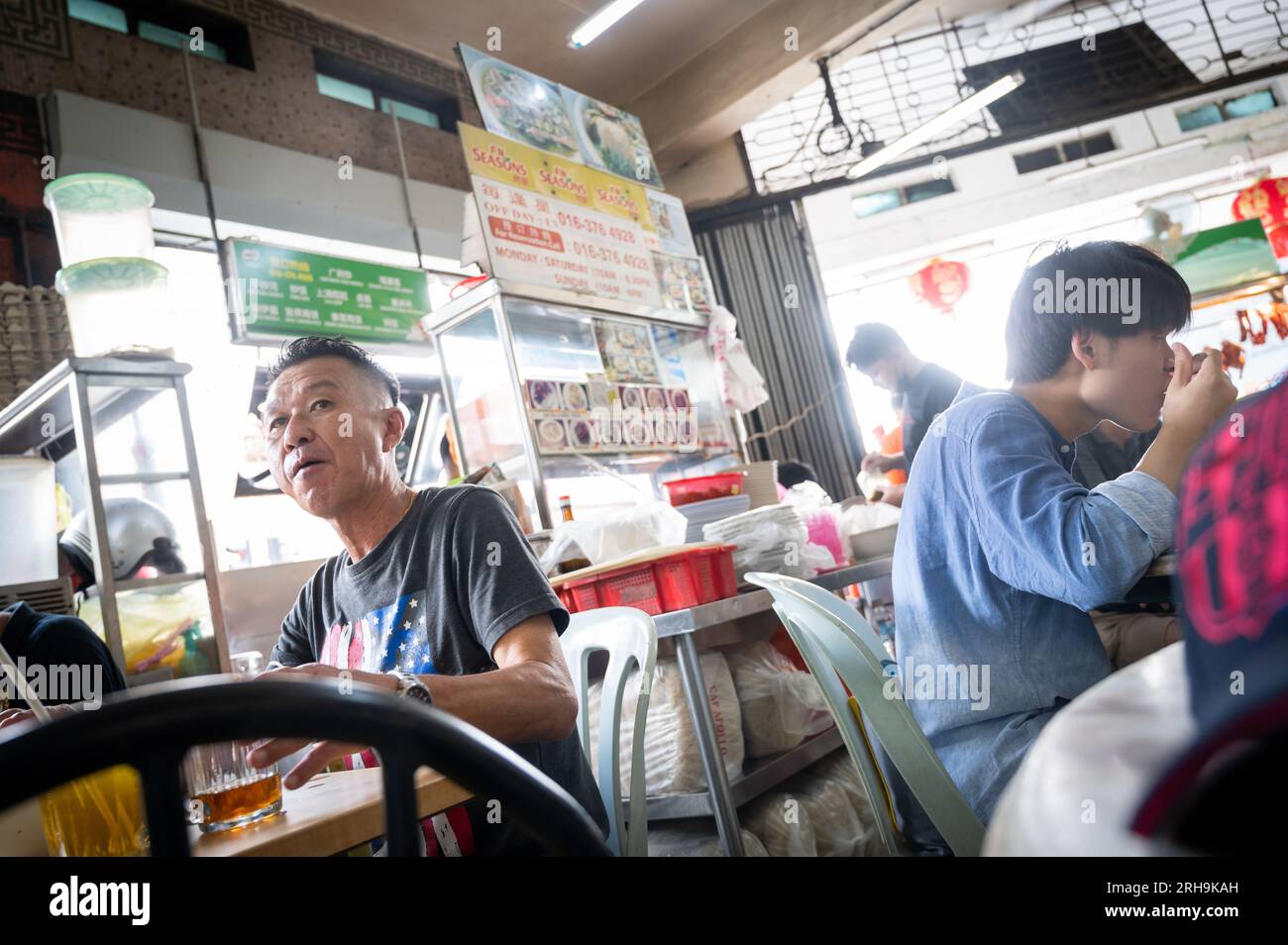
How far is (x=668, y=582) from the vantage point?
2531 millimetres

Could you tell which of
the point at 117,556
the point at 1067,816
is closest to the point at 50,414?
the point at 117,556

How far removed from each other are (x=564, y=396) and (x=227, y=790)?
301 cm

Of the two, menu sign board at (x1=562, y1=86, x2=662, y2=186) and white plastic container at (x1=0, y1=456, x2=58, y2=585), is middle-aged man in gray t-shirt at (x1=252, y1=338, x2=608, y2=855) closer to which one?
white plastic container at (x1=0, y1=456, x2=58, y2=585)

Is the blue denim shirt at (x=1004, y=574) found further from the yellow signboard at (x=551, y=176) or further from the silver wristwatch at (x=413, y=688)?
the yellow signboard at (x=551, y=176)

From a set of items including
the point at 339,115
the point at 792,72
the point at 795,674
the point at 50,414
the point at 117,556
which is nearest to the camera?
the point at 795,674

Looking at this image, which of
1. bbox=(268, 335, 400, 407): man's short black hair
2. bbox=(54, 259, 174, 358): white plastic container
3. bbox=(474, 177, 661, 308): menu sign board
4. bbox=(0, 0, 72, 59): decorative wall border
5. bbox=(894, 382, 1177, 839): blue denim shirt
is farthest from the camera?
Answer: bbox=(0, 0, 72, 59): decorative wall border

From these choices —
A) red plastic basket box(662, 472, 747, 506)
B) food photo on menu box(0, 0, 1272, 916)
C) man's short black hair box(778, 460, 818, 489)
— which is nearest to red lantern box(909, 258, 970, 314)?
food photo on menu box(0, 0, 1272, 916)

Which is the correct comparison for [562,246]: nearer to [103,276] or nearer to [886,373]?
[886,373]

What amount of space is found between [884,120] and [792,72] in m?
1.29

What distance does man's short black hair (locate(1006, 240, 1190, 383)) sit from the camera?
4.92 feet

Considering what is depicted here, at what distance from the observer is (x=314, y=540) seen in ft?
16.8

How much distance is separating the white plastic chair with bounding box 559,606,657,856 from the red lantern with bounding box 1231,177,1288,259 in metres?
9.04

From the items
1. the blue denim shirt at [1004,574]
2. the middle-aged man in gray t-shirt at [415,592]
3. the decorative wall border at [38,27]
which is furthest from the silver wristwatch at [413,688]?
the decorative wall border at [38,27]
